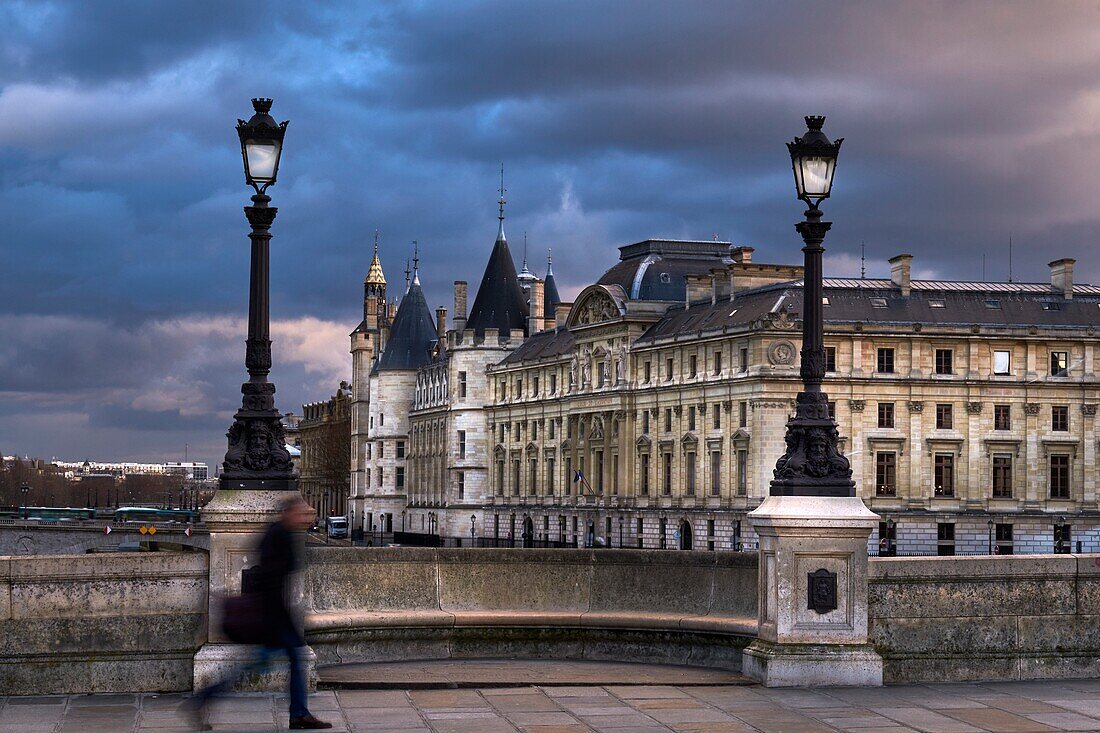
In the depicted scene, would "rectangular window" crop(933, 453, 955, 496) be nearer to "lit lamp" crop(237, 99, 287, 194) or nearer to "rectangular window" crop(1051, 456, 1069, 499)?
"rectangular window" crop(1051, 456, 1069, 499)

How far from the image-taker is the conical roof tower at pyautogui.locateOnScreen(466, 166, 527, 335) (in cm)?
14400

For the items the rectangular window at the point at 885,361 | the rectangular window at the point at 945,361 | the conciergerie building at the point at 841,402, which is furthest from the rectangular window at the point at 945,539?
the rectangular window at the point at 885,361

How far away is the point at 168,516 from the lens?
440 feet

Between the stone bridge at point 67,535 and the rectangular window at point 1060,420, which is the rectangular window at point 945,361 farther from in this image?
the stone bridge at point 67,535

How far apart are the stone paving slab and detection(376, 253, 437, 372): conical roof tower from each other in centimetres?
14124

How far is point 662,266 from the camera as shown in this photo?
11756cm

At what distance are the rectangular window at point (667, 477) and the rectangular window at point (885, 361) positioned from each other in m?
15.5

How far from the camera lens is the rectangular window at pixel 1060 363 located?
3745 inches

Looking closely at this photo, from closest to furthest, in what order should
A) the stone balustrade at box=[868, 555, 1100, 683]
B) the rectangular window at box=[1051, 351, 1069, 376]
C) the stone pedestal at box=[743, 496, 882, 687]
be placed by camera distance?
the stone pedestal at box=[743, 496, 882, 687] < the stone balustrade at box=[868, 555, 1100, 683] < the rectangular window at box=[1051, 351, 1069, 376]

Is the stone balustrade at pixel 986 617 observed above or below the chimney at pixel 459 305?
below

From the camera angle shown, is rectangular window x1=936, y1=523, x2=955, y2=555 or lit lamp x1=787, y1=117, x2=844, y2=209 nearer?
lit lamp x1=787, y1=117, x2=844, y2=209

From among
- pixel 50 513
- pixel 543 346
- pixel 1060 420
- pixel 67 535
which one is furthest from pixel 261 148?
pixel 50 513

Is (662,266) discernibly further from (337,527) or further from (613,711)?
(613,711)

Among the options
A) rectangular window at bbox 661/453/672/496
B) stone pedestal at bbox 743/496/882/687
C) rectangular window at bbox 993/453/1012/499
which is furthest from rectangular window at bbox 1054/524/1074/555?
stone pedestal at bbox 743/496/882/687
